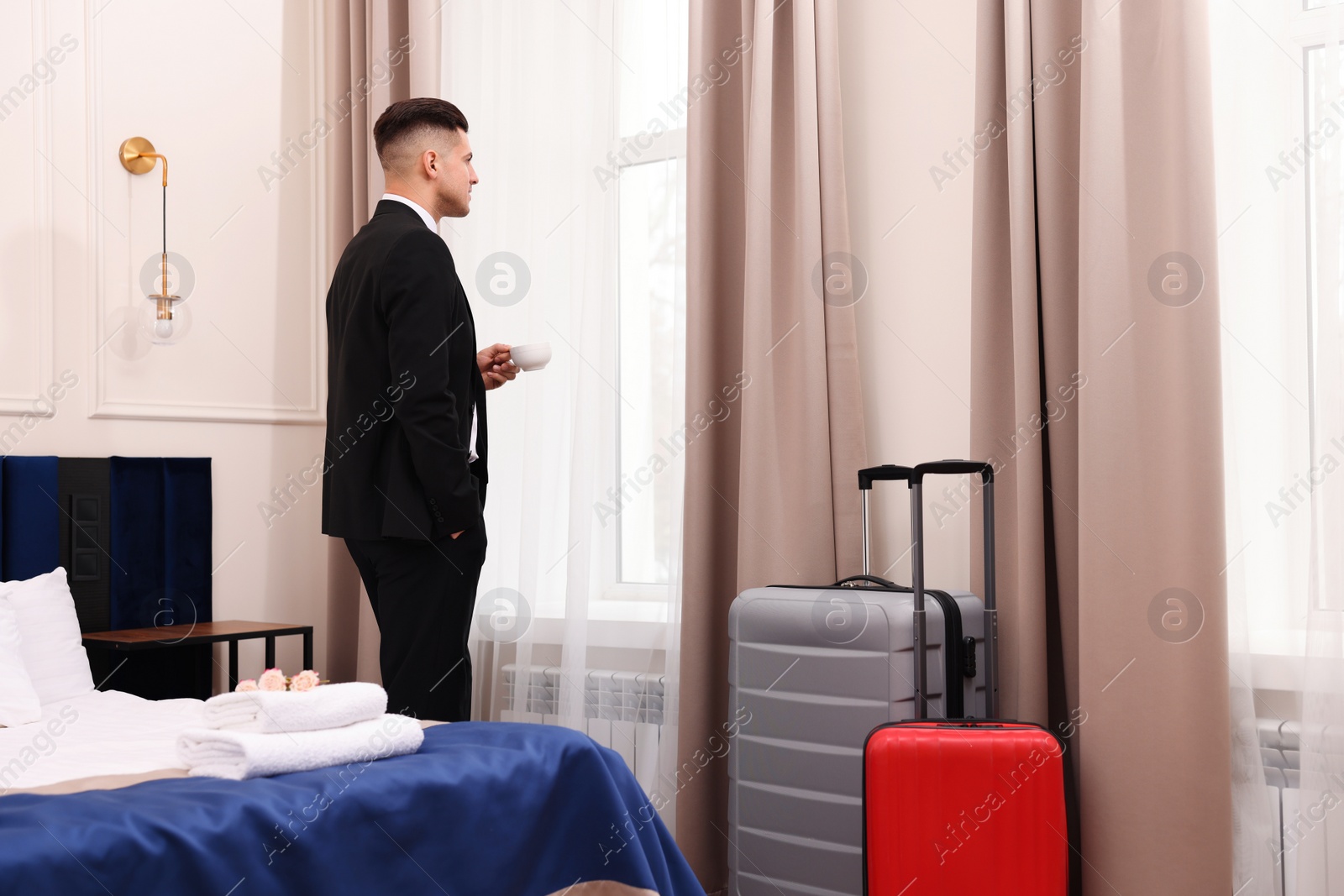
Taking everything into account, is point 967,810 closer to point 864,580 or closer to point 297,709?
point 864,580

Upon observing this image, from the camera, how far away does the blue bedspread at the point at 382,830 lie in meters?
1.15

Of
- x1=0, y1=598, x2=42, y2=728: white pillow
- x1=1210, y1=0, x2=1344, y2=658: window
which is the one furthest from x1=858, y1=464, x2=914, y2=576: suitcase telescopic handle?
x1=0, y1=598, x2=42, y2=728: white pillow

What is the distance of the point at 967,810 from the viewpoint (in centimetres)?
186

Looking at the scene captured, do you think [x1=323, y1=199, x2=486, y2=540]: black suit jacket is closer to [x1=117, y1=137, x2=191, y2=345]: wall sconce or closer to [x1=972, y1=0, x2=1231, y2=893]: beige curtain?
[x1=972, y1=0, x2=1231, y2=893]: beige curtain

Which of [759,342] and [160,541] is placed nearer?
[759,342]

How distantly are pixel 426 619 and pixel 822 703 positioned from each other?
2.73 ft

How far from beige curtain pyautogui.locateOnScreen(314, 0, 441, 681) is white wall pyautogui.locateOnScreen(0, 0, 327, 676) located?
85 mm

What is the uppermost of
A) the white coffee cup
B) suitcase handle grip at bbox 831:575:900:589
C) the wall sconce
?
the wall sconce

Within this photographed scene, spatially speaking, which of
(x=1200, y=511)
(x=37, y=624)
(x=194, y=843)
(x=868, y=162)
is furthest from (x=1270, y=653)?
(x=37, y=624)

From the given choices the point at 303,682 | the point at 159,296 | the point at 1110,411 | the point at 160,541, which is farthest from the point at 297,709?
the point at 159,296

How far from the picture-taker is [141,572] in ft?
10.4

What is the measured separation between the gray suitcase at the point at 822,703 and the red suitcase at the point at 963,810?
0.58ft

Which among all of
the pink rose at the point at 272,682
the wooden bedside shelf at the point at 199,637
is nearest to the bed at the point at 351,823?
the pink rose at the point at 272,682

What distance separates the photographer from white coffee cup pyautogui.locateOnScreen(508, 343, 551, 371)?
240 cm
